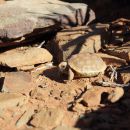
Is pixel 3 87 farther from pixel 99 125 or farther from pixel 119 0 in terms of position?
pixel 119 0

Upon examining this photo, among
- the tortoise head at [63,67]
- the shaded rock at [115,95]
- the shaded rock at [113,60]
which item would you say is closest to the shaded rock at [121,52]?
the shaded rock at [113,60]

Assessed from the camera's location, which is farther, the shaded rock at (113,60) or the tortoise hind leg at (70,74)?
the shaded rock at (113,60)

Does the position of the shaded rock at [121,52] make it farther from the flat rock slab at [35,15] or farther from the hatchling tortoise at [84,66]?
the flat rock slab at [35,15]

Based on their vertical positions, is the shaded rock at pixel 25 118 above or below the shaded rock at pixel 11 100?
below

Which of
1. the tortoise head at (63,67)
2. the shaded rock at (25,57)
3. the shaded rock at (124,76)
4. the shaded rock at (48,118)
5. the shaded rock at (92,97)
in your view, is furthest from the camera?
the shaded rock at (25,57)

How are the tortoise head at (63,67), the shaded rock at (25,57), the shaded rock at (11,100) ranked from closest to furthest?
the shaded rock at (11,100) → the tortoise head at (63,67) → the shaded rock at (25,57)

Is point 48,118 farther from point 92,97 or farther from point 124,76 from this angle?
point 124,76

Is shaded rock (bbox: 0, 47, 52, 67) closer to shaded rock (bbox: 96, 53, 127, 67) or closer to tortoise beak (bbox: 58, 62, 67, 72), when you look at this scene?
tortoise beak (bbox: 58, 62, 67, 72)
